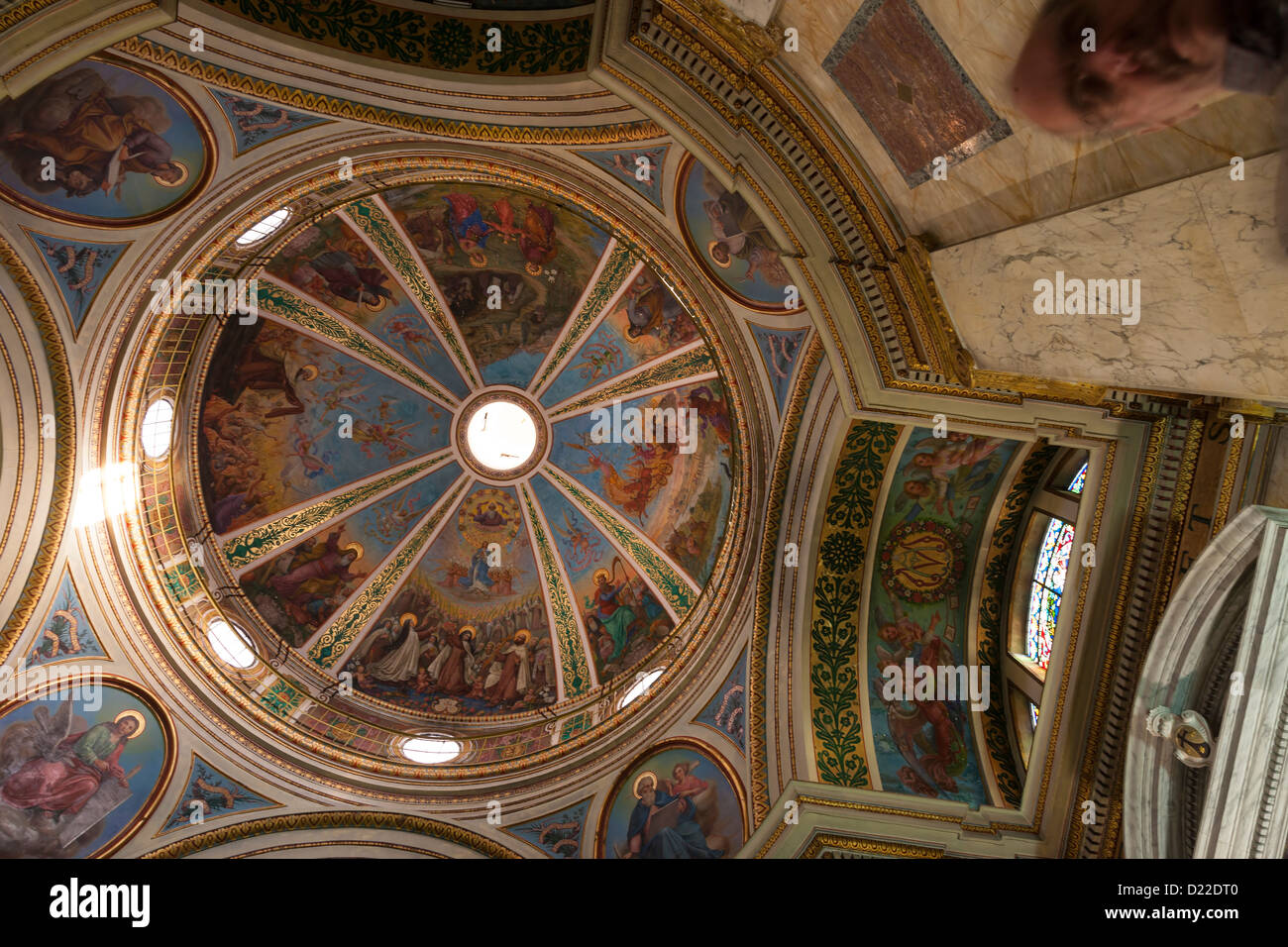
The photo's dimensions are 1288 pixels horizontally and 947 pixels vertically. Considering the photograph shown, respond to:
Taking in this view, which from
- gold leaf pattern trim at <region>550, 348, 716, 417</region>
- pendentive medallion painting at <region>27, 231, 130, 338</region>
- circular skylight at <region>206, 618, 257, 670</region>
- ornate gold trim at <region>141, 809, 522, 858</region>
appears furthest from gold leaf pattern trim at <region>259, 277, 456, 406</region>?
ornate gold trim at <region>141, 809, 522, 858</region>

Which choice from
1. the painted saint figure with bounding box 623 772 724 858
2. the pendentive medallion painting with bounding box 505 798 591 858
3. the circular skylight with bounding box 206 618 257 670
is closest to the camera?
the painted saint figure with bounding box 623 772 724 858

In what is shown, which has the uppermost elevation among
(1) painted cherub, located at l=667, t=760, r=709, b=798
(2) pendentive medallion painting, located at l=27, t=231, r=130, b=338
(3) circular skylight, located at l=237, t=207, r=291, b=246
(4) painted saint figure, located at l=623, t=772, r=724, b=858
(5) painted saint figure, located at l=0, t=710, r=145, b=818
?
(3) circular skylight, located at l=237, t=207, r=291, b=246

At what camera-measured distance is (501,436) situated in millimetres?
17328

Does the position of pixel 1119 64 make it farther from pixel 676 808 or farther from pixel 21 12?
pixel 676 808

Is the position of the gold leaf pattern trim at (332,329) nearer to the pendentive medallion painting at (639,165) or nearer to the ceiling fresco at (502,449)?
the ceiling fresco at (502,449)

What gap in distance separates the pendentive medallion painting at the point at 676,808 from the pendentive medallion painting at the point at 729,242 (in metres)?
6.07

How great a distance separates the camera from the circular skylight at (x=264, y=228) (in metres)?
11.8

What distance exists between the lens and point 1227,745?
18.6 feet

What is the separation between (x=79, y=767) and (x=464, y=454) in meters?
7.99

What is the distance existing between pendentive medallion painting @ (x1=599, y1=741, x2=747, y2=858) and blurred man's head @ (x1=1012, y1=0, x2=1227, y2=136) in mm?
9330

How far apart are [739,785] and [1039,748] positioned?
14.5 ft

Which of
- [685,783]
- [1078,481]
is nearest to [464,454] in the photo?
[685,783]

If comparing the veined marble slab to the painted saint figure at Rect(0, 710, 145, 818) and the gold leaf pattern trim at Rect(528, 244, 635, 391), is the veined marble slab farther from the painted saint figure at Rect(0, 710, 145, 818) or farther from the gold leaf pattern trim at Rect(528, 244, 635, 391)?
the painted saint figure at Rect(0, 710, 145, 818)

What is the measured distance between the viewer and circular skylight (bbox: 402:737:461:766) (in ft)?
46.8
